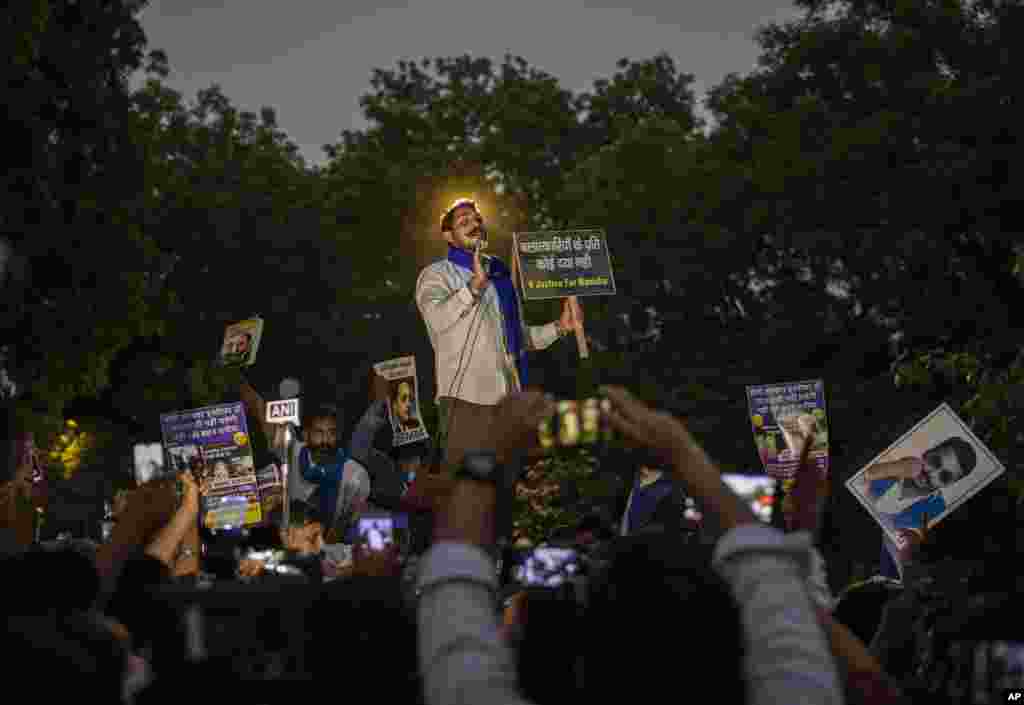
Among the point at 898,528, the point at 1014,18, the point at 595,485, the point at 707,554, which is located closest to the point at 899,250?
the point at 1014,18

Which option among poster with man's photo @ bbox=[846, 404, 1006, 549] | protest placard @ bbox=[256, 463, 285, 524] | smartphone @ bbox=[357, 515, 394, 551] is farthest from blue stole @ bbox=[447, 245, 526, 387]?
protest placard @ bbox=[256, 463, 285, 524]

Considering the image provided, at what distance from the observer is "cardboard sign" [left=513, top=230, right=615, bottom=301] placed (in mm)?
11531

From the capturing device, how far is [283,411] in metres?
16.5

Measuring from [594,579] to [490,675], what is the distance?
0.97 ft

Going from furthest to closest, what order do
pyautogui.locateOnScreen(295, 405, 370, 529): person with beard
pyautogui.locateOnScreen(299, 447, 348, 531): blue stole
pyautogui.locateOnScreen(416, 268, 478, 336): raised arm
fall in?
pyautogui.locateOnScreen(299, 447, 348, 531): blue stole, pyautogui.locateOnScreen(295, 405, 370, 529): person with beard, pyautogui.locateOnScreen(416, 268, 478, 336): raised arm

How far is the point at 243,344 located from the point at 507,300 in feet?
22.3

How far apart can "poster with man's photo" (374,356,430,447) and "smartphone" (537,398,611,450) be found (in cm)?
1345

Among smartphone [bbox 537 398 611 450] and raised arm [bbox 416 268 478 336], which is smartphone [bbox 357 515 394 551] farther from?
smartphone [bbox 537 398 611 450]

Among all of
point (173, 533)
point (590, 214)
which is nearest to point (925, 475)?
point (173, 533)

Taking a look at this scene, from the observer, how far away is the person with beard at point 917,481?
1058cm

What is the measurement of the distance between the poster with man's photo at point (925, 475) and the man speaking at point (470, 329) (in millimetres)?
2068

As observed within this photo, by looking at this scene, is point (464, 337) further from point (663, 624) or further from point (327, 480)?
point (663, 624)

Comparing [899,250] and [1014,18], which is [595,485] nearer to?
[899,250]

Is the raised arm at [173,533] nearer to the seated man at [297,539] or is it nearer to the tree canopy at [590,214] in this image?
the seated man at [297,539]
